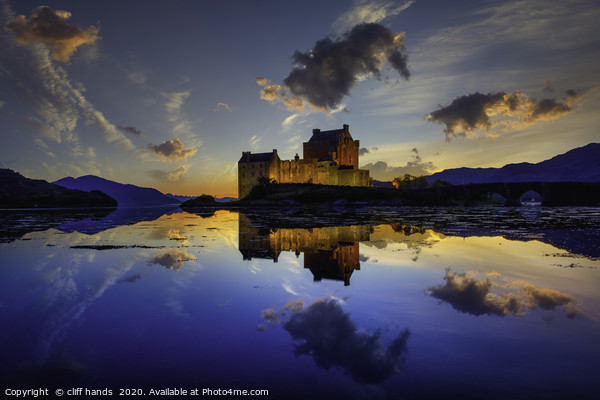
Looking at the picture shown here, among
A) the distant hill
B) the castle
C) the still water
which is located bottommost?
the still water

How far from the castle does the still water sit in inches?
3110

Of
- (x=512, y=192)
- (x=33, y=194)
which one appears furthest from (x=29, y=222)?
(x=512, y=192)

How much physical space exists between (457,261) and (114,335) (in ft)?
25.3

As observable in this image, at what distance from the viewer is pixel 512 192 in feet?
218

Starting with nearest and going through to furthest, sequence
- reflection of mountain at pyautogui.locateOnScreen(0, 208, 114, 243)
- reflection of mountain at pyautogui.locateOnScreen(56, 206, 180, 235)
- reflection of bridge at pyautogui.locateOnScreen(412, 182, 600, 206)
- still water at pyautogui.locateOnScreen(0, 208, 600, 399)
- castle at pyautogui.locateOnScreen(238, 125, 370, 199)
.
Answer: still water at pyautogui.locateOnScreen(0, 208, 600, 399) → reflection of mountain at pyautogui.locateOnScreen(0, 208, 114, 243) → reflection of mountain at pyautogui.locateOnScreen(56, 206, 180, 235) → reflection of bridge at pyautogui.locateOnScreen(412, 182, 600, 206) → castle at pyautogui.locateOnScreen(238, 125, 370, 199)

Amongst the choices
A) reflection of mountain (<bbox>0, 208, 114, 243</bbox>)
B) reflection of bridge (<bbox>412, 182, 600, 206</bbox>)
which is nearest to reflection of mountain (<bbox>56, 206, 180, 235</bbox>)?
reflection of mountain (<bbox>0, 208, 114, 243</bbox>)

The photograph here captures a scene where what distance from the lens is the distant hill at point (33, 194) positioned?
5291 centimetres

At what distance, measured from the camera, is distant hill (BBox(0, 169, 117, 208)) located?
174ft

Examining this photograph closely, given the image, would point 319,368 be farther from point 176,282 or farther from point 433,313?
point 176,282

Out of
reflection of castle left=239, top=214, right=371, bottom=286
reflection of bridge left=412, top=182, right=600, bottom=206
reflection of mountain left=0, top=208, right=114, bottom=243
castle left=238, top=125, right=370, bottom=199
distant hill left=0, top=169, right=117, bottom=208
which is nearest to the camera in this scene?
reflection of castle left=239, top=214, right=371, bottom=286

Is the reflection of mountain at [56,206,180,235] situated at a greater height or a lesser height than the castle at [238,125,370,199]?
lesser

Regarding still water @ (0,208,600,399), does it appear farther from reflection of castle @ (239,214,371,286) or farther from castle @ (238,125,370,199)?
castle @ (238,125,370,199)

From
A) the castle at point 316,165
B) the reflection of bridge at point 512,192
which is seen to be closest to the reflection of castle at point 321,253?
the reflection of bridge at point 512,192

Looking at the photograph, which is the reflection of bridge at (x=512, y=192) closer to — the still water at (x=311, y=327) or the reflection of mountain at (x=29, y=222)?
the reflection of mountain at (x=29, y=222)
